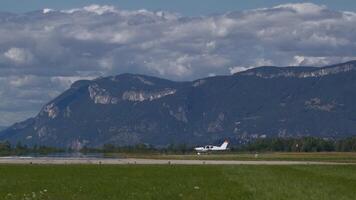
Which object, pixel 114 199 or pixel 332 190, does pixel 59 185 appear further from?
pixel 332 190

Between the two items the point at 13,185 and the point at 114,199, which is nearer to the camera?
the point at 114,199

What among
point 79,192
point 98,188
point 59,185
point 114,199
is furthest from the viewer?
point 59,185

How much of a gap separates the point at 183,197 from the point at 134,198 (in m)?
2.22

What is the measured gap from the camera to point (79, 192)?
4353 cm

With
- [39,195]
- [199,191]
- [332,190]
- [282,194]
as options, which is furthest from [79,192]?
[332,190]

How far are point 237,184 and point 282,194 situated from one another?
9.81 meters

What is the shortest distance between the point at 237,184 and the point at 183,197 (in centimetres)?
1180

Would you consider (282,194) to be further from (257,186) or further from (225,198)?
(257,186)

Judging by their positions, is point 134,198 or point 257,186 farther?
point 257,186

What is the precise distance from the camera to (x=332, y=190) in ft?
150

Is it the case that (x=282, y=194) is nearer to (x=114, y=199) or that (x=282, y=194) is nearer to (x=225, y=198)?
(x=225, y=198)

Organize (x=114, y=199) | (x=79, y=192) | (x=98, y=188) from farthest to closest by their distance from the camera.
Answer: (x=98, y=188) → (x=79, y=192) → (x=114, y=199)

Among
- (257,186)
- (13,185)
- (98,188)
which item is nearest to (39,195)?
(98,188)

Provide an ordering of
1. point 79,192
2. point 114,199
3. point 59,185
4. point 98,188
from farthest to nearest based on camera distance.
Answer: point 59,185 → point 98,188 → point 79,192 → point 114,199
